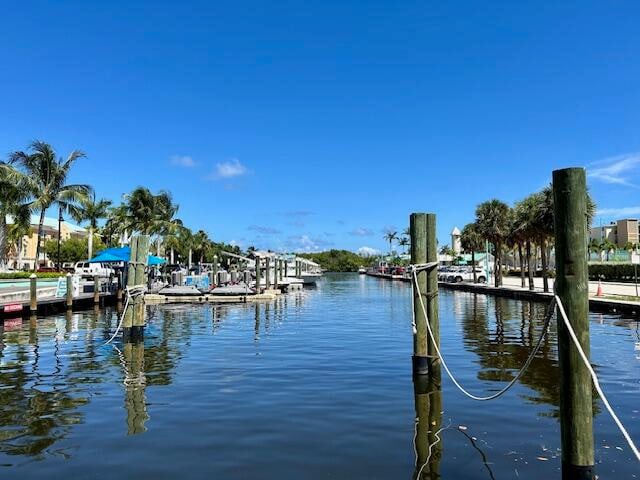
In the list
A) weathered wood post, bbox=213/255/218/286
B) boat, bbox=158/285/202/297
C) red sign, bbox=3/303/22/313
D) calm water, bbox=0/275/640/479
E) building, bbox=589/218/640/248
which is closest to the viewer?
calm water, bbox=0/275/640/479

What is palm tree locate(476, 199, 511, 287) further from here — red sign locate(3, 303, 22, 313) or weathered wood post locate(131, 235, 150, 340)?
weathered wood post locate(131, 235, 150, 340)

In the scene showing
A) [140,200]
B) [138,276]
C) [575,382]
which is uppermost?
[140,200]

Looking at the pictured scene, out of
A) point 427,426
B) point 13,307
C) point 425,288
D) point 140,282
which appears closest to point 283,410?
point 427,426

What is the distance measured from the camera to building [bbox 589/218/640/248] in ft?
429

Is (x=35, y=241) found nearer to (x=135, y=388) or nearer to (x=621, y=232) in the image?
(x=135, y=388)

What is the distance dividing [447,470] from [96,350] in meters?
12.6

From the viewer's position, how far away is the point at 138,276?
58.9 feet

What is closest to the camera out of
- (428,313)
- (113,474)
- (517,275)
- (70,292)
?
(113,474)

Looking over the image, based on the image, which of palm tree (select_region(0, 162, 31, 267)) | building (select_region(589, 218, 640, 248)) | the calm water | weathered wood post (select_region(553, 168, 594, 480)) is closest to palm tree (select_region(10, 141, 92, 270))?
palm tree (select_region(0, 162, 31, 267))

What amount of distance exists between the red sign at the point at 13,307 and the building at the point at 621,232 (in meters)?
126

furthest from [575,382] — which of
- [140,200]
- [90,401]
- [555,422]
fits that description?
[140,200]

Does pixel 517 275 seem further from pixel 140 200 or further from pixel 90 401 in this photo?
pixel 90 401

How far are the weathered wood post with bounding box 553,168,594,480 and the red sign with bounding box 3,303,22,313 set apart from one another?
25662 mm

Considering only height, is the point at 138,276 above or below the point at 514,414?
above
